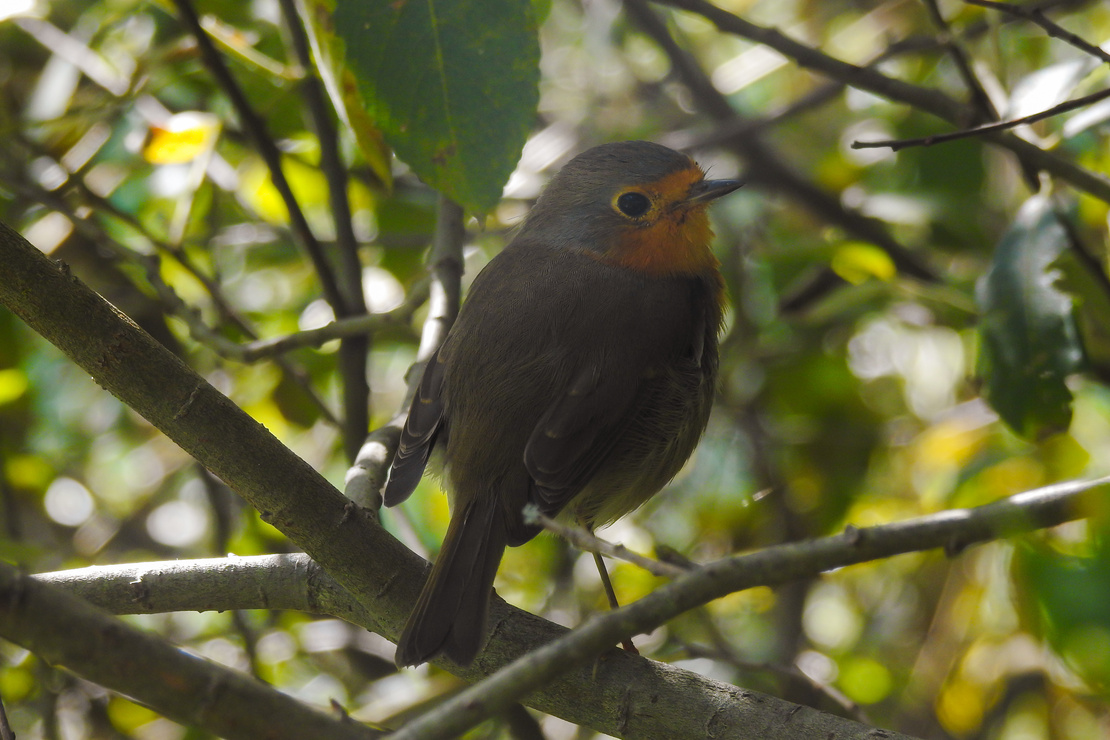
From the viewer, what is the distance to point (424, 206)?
12.5 ft

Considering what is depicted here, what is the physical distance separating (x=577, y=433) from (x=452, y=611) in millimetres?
656

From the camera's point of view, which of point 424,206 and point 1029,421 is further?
point 424,206

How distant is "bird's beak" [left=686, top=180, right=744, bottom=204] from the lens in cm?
305

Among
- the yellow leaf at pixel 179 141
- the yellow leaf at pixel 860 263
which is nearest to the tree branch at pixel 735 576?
the yellow leaf at pixel 860 263

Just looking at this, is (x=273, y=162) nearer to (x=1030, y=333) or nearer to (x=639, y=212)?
(x=639, y=212)

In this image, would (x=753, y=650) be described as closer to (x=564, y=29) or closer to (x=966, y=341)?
Result: (x=966, y=341)

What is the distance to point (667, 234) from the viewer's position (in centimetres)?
311

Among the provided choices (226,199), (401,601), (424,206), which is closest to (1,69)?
(226,199)

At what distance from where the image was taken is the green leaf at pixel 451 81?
2.17 m

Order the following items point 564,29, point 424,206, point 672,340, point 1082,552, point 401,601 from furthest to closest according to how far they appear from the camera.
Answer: point 564,29 → point 424,206 → point 672,340 → point 401,601 → point 1082,552

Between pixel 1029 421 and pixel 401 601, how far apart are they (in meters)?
1.71

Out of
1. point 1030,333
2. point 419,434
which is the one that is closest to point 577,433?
point 419,434

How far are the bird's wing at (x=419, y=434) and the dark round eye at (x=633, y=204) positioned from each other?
824mm

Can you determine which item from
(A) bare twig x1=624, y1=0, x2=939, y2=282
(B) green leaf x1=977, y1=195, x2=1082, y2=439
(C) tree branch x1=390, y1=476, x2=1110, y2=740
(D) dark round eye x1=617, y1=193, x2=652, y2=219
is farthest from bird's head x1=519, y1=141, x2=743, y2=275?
(C) tree branch x1=390, y1=476, x2=1110, y2=740
